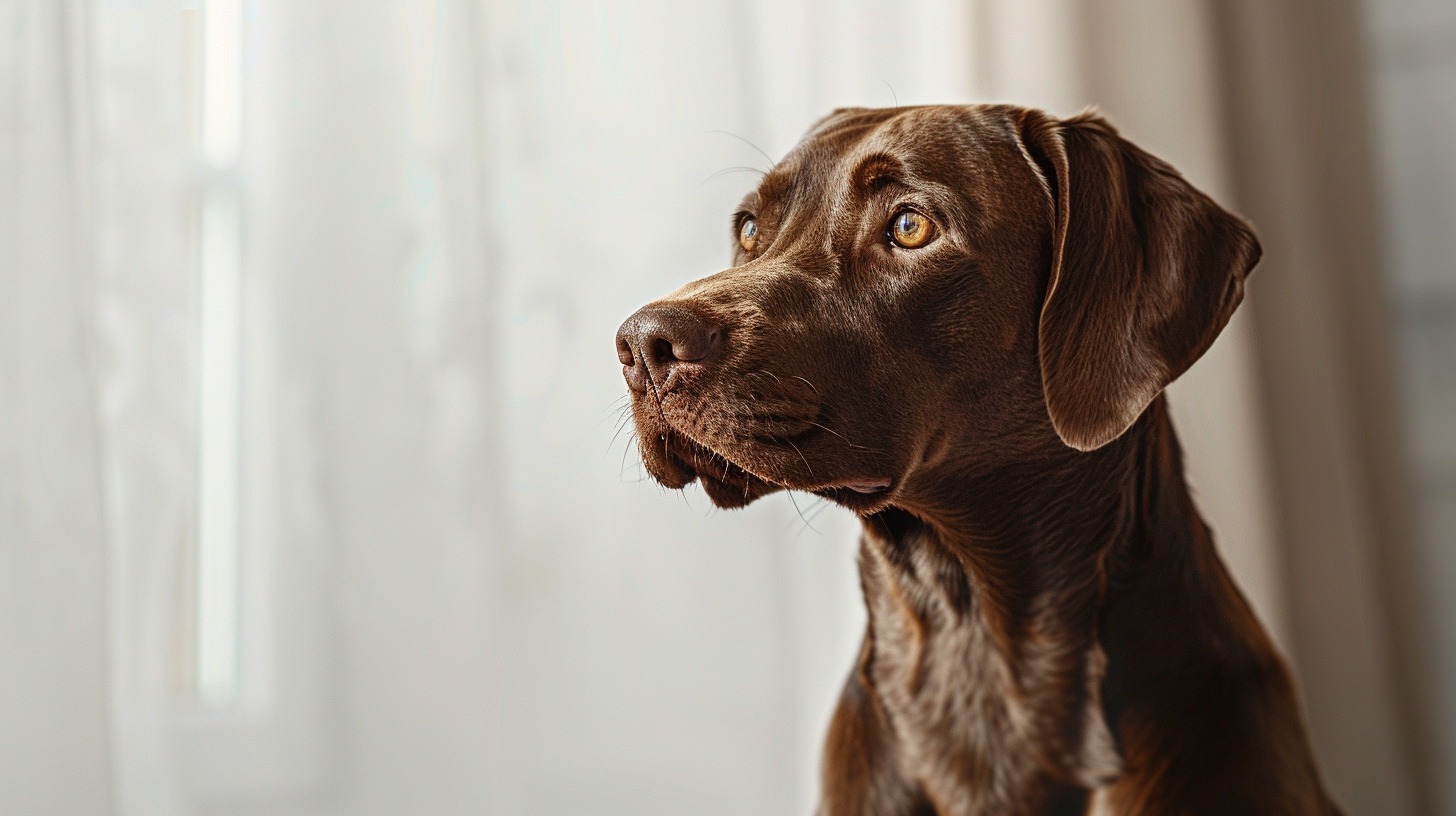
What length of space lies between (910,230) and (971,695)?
43 centimetres

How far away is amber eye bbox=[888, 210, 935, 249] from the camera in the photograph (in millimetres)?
949

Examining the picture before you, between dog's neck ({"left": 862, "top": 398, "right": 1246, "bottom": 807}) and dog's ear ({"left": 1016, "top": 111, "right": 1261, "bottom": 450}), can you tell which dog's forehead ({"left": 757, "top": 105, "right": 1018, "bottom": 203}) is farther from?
dog's neck ({"left": 862, "top": 398, "right": 1246, "bottom": 807})

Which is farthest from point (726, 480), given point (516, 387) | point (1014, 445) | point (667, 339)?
point (516, 387)

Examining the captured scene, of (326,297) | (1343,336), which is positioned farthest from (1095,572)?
(1343,336)

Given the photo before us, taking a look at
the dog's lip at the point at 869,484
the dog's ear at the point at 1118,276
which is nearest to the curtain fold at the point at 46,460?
the dog's lip at the point at 869,484

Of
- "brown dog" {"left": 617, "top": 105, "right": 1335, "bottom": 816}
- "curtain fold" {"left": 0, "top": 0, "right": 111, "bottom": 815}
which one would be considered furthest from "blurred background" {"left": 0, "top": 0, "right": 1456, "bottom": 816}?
"brown dog" {"left": 617, "top": 105, "right": 1335, "bottom": 816}

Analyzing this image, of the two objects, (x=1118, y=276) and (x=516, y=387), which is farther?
(x=516, y=387)

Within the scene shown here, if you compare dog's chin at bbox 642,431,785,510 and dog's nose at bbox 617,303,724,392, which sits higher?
dog's nose at bbox 617,303,724,392

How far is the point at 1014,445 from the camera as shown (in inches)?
38.6

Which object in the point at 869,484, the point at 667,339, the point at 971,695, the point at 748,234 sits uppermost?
the point at 748,234

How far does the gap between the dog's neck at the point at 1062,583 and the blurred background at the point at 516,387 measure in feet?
2.04

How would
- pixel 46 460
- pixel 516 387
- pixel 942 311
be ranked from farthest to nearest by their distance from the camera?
pixel 516 387
pixel 46 460
pixel 942 311

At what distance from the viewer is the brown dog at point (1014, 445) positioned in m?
0.91

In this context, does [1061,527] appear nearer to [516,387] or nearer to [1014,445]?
[1014,445]
